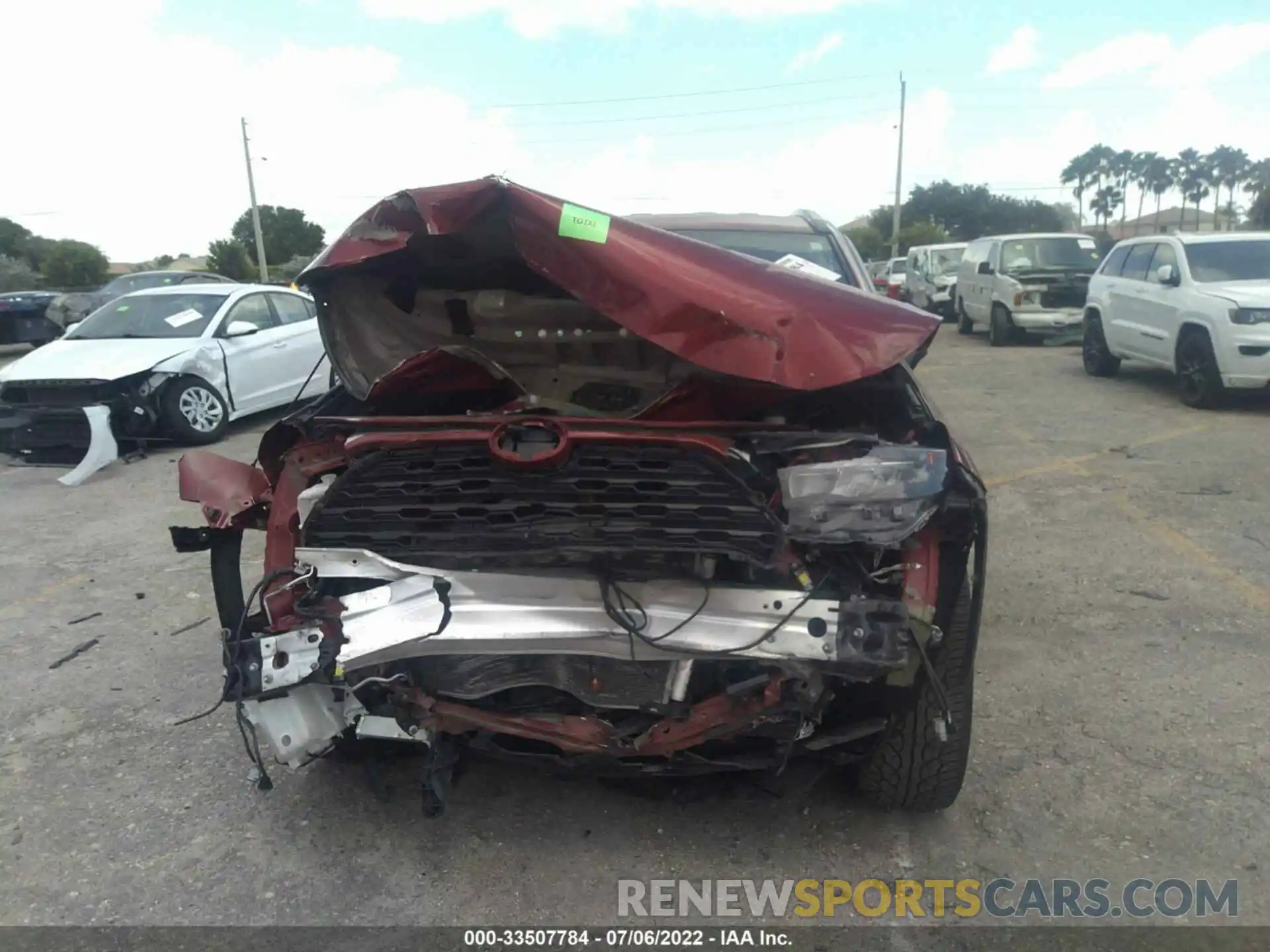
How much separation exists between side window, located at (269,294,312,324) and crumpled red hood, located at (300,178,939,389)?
8.26m

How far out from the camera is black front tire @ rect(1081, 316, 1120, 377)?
1125cm

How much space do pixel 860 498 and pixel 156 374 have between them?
308 inches

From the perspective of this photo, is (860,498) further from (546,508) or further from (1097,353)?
(1097,353)

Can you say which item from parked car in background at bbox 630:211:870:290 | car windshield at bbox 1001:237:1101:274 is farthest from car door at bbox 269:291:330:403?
car windshield at bbox 1001:237:1101:274

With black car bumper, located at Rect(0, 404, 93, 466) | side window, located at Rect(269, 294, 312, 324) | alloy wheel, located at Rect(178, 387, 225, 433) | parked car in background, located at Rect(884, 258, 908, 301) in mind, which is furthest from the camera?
parked car in background, located at Rect(884, 258, 908, 301)

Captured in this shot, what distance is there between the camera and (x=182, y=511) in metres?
6.67

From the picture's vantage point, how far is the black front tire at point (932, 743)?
8.53 ft

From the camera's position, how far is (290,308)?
1038cm

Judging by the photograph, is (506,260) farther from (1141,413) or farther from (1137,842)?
(1141,413)

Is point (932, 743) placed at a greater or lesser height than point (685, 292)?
lesser

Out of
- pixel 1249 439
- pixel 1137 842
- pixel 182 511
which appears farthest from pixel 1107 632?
pixel 182 511

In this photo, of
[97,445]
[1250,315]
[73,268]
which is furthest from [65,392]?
[73,268]

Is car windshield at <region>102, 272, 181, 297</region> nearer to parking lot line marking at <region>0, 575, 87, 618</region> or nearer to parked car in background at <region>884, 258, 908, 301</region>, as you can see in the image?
parking lot line marking at <region>0, 575, 87, 618</region>

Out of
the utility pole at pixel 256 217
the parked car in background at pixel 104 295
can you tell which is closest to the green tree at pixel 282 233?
the utility pole at pixel 256 217
